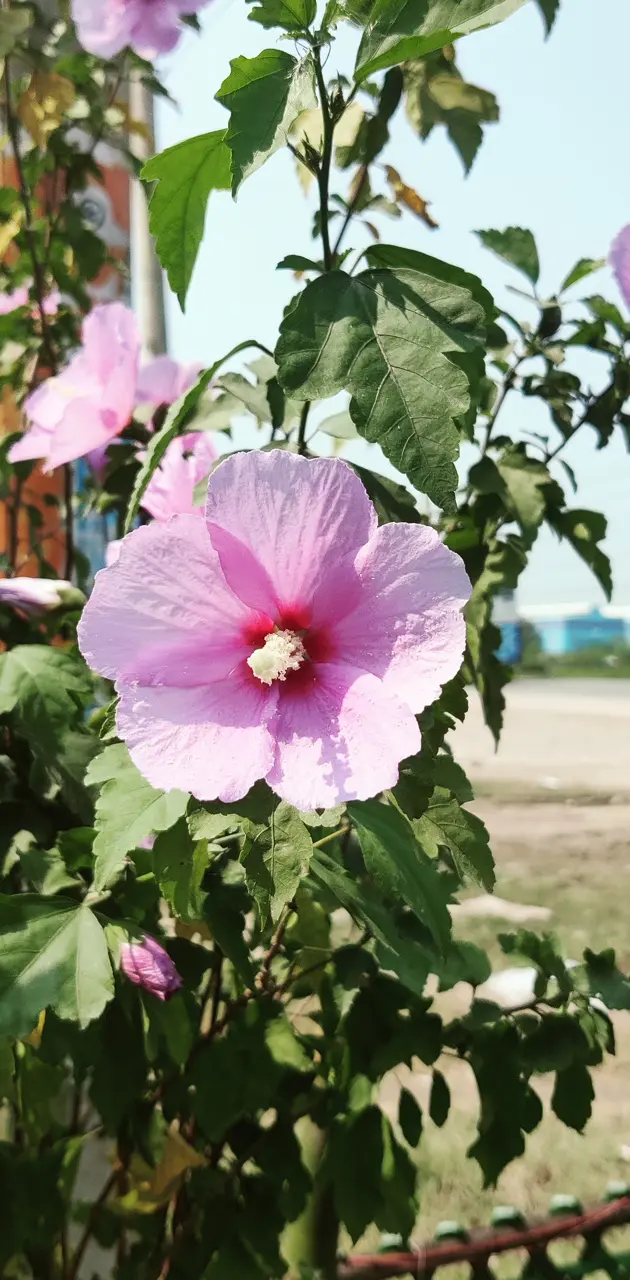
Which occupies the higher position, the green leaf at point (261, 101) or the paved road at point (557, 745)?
the green leaf at point (261, 101)

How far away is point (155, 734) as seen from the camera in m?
0.49

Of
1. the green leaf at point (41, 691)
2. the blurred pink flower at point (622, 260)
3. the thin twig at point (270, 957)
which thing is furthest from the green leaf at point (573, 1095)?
the blurred pink flower at point (622, 260)

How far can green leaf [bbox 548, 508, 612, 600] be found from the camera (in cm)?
86

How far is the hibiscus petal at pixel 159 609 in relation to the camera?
0.49 metres

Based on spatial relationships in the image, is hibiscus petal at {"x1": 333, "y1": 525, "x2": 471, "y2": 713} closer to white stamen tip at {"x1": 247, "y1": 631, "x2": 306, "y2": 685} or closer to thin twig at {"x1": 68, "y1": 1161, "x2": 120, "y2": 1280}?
white stamen tip at {"x1": 247, "y1": 631, "x2": 306, "y2": 685}

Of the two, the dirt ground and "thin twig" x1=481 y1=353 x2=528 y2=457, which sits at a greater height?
"thin twig" x1=481 y1=353 x2=528 y2=457

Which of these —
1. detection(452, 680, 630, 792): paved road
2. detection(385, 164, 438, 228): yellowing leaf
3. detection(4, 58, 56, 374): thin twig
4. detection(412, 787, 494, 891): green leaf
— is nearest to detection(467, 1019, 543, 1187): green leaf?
detection(412, 787, 494, 891): green leaf

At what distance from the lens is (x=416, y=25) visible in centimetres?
51

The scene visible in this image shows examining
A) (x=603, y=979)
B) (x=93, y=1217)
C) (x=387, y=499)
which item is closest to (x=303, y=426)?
(x=387, y=499)

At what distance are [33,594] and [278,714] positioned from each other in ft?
1.22

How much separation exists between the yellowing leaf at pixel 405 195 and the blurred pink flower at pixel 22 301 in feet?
1.71

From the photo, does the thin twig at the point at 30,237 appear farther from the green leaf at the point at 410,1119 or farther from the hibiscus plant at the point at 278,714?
the green leaf at the point at 410,1119

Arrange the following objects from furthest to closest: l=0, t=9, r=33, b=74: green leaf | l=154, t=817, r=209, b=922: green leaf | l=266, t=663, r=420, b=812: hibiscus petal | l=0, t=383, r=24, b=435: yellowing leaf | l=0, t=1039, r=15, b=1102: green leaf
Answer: l=0, t=383, r=24, b=435: yellowing leaf < l=0, t=9, r=33, b=74: green leaf < l=0, t=1039, r=15, b=1102: green leaf < l=154, t=817, r=209, b=922: green leaf < l=266, t=663, r=420, b=812: hibiscus petal

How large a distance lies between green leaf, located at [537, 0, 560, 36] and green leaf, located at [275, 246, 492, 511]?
27 cm
